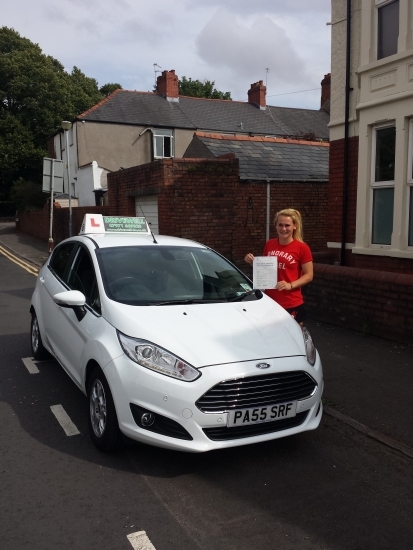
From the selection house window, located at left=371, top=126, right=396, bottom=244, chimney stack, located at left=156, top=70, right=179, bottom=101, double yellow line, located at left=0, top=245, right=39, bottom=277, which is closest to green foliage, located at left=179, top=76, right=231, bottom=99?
chimney stack, located at left=156, top=70, right=179, bottom=101

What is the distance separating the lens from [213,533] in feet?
9.78

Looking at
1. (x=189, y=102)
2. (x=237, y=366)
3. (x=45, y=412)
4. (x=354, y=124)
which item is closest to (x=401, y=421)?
(x=237, y=366)

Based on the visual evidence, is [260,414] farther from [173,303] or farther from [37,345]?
[37,345]

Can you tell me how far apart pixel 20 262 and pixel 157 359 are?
1710 centimetres

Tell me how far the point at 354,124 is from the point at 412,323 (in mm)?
4235

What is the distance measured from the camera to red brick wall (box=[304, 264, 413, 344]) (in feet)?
22.5

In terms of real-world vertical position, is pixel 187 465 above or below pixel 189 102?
below

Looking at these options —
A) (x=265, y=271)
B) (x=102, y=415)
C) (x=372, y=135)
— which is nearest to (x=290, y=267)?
(x=265, y=271)

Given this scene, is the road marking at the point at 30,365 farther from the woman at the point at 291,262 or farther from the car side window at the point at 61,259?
the woman at the point at 291,262

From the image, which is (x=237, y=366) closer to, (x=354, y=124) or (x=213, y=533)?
(x=213, y=533)

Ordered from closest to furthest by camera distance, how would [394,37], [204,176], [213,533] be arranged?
1. [213,533]
2. [394,37]
3. [204,176]

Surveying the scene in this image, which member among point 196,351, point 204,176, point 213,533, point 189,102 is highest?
point 189,102

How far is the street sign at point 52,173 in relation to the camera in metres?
18.8

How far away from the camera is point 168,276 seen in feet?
15.7
